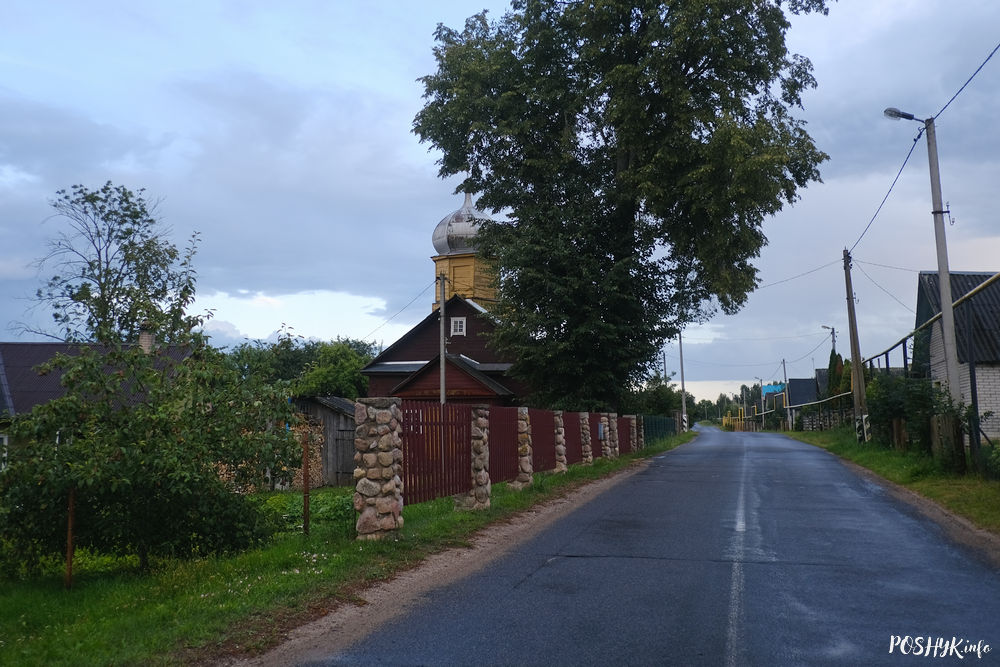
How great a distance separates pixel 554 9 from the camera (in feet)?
102

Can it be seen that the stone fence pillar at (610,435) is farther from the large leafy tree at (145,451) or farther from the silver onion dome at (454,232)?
the silver onion dome at (454,232)

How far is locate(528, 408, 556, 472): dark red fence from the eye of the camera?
18.9 m

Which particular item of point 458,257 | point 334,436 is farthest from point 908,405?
point 458,257

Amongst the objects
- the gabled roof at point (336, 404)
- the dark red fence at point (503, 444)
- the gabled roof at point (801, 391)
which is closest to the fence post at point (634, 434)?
the gabled roof at point (336, 404)

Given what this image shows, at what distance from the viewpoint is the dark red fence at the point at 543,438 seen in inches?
744

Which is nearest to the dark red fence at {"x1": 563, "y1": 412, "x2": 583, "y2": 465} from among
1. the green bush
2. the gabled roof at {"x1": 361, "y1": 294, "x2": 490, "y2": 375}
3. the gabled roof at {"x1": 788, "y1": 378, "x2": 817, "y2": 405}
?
the green bush

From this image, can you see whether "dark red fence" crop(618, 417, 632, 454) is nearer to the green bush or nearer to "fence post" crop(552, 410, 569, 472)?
the green bush

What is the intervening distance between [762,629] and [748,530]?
5422mm

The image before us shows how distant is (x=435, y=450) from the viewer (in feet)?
40.6

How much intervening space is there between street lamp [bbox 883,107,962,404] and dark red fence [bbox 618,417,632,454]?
14.4 metres

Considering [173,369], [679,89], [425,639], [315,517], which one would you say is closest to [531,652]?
[425,639]

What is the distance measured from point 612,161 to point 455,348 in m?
16.9

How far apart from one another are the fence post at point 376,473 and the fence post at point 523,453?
6804mm

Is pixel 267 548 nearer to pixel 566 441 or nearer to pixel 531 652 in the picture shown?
pixel 531 652
